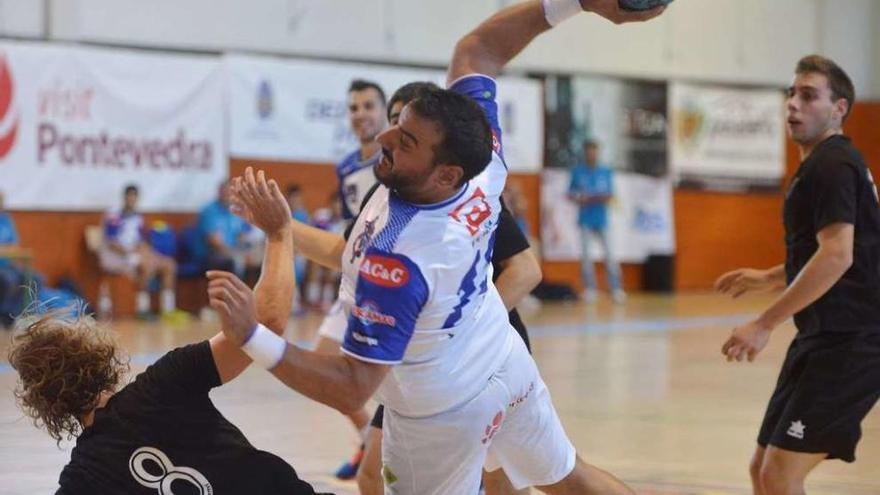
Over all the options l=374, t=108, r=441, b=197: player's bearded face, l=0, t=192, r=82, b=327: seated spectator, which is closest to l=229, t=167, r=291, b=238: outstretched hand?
l=374, t=108, r=441, b=197: player's bearded face

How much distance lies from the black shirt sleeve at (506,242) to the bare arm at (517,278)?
A: 0.02 m

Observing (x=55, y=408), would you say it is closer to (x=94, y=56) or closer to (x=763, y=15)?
(x=94, y=56)

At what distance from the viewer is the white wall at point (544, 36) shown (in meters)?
17.9

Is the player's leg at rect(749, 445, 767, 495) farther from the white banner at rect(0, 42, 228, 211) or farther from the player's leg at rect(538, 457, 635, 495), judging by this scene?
the white banner at rect(0, 42, 228, 211)

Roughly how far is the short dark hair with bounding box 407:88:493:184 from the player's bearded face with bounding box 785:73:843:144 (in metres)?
1.97

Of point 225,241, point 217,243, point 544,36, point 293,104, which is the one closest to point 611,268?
point 544,36

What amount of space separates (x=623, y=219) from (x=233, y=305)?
788 inches

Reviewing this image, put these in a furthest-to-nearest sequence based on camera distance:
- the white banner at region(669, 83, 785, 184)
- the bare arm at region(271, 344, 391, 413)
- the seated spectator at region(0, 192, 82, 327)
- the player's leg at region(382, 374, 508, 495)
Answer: the white banner at region(669, 83, 785, 184)
the seated spectator at region(0, 192, 82, 327)
the player's leg at region(382, 374, 508, 495)
the bare arm at region(271, 344, 391, 413)

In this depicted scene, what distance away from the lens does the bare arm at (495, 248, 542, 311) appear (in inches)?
205

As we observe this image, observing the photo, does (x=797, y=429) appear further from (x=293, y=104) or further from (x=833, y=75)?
(x=293, y=104)

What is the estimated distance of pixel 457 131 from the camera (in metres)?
3.87

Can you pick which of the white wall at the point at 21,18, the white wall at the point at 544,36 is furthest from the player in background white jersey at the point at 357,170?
the white wall at the point at 544,36

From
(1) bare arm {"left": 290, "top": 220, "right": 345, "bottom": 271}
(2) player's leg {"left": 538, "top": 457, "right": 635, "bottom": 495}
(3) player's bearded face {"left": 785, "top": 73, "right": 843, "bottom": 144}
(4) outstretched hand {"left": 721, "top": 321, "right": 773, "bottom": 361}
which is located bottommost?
(2) player's leg {"left": 538, "top": 457, "right": 635, "bottom": 495}

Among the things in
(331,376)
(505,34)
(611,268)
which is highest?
(505,34)
